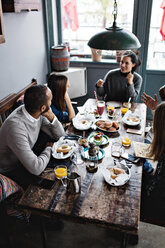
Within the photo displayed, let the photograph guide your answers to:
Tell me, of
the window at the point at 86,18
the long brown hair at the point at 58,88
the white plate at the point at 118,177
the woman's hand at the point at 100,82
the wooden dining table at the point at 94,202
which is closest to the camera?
the wooden dining table at the point at 94,202

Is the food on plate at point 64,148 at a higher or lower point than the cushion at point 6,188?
higher

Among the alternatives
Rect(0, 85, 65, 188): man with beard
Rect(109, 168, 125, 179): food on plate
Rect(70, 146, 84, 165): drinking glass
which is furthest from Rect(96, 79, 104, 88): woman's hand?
Rect(109, 168, 125, 179): food on plate

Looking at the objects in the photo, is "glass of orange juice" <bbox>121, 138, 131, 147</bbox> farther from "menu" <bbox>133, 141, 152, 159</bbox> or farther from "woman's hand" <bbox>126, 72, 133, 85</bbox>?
"woman's hand" <bbox>126, 72, 133, 85</bbox>

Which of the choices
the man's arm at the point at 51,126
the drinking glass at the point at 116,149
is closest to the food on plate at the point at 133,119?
the drinking glass at the point at 116,149

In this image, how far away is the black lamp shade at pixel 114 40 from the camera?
1719 millimetres

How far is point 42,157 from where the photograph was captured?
169cm

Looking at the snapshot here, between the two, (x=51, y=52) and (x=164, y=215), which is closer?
(x=164, y=215)

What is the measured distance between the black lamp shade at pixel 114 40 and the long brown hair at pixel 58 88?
0.84 metres

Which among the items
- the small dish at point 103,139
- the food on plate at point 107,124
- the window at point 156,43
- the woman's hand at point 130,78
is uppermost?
the window at point 156,43

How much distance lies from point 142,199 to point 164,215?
178 millimetres

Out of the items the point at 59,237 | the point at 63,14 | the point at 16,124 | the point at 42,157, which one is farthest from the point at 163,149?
the point at 63,14

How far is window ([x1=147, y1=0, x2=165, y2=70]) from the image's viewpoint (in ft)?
11.6

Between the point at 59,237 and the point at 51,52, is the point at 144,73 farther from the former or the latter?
the point at 59,237

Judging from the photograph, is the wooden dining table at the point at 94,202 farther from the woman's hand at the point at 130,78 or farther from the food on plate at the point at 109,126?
the woman's hand at the point at 130,78
